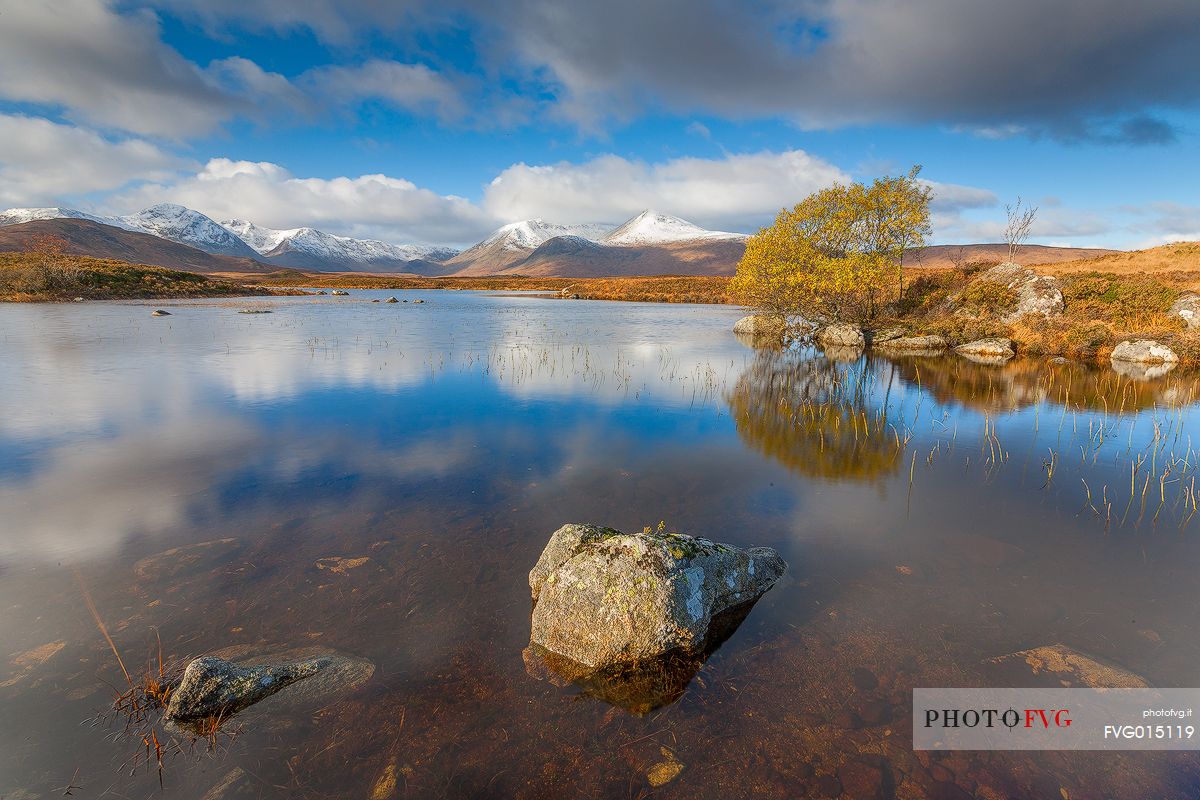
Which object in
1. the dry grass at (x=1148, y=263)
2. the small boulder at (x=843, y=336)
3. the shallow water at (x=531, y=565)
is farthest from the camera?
the dry grass at (x=1148, y=263)

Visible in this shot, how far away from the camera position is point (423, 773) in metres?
5.18

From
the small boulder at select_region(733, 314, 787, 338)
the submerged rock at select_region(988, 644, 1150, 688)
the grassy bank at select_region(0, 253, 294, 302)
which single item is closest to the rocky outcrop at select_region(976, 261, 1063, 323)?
the small boulder at select_region(733, 314, 787, 338)

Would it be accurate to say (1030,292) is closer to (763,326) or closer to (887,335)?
(887,335)

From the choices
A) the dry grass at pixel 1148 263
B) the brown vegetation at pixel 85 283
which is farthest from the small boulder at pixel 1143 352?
the brown vegetation at pixel 85 283

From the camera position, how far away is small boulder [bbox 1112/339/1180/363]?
31438 mm

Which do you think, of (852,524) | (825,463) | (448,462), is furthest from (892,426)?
(448,462)

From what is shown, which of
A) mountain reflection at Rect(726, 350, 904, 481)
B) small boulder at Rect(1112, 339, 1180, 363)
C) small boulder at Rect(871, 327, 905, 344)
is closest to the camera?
mountain reflection at Rect(726, 350, 904, 481)

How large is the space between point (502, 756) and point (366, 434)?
12349mm

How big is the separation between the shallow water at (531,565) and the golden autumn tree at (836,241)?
20.2 m

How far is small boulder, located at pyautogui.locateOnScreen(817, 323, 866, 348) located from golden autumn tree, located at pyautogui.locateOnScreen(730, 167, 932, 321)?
2692mm

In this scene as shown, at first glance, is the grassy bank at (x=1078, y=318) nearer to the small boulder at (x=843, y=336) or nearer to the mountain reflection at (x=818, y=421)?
the small boulder at (x=843, y=336)

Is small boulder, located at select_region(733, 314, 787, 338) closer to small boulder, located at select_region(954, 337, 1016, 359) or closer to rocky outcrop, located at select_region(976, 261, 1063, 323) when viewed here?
small boulder, located at select_region(954, 337, 1016, 359)

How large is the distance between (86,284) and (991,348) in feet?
338

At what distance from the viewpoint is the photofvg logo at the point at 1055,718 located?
5.74 metres
